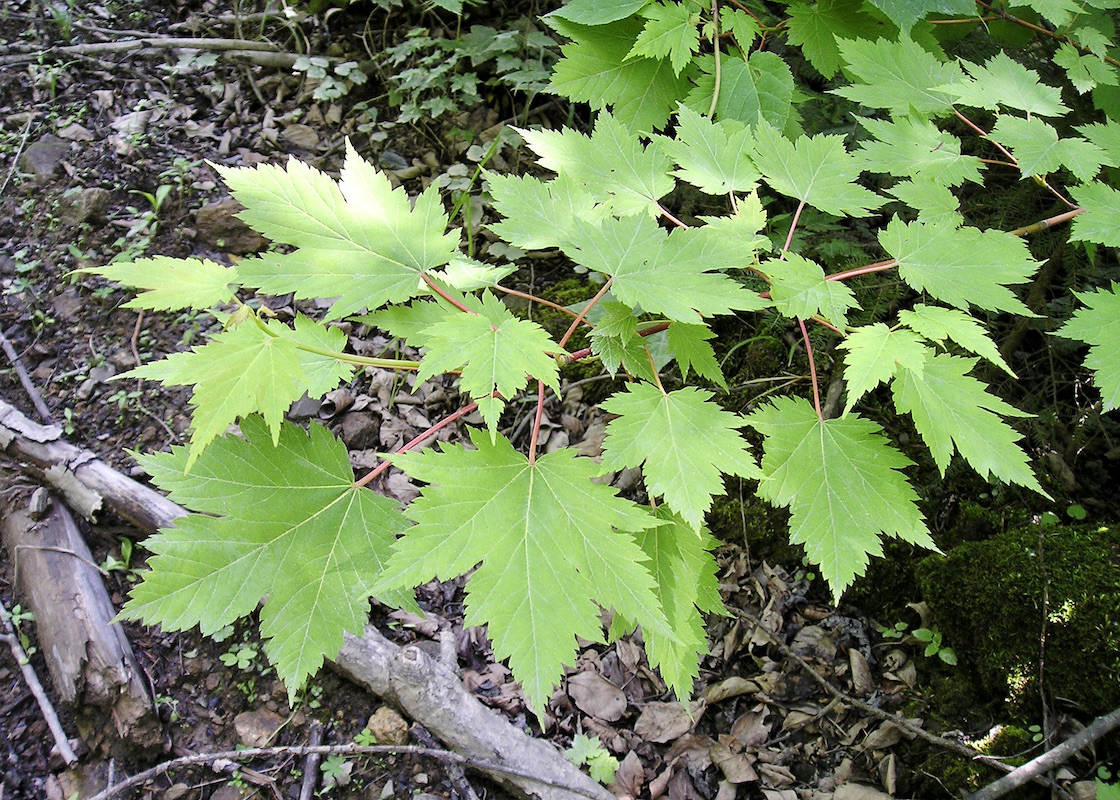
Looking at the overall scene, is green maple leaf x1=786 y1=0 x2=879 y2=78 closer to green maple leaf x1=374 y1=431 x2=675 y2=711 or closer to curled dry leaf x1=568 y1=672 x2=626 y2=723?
green maple leaf x1=374 y1=431 x2=675 y2=711

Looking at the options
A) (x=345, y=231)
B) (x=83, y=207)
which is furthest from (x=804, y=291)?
(x=83, y=207)

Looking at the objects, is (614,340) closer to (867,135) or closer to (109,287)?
(867,135)

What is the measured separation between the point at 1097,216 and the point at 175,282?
2009 mm

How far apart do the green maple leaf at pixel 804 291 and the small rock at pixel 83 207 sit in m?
3.10

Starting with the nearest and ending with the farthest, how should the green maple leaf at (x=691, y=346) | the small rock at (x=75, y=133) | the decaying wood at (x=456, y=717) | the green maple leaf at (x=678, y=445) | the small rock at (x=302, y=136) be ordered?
the green maple leaf at (x=678, y=445), the green maple leaf at (x=691, y=346), the decaying wood at (x=456, y=717), the small rock at (x=75, y=133), the small rock at (x=302, y=136)

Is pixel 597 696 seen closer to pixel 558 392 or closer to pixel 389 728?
pixel 389 728

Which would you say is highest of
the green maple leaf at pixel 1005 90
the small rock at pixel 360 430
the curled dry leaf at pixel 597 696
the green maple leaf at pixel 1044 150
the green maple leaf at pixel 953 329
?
the green maple leaf at pixel 1005 90

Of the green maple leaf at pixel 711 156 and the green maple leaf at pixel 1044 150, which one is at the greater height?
the green maple leaf at pixel 1044 150

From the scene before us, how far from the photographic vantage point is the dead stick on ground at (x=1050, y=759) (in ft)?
5.67

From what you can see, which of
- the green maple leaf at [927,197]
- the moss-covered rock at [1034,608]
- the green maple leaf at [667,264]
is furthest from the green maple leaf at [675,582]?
the moss-covered rock at [1034,608]

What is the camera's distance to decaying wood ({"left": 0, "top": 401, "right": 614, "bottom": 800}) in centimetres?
196

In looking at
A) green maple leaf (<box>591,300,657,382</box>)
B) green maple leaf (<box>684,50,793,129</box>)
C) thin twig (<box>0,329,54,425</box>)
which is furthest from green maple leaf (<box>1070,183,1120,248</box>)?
thin twig (<box>0,329,54,425</box>)

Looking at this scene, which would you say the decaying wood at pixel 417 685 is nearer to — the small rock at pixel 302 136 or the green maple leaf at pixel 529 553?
the green maple leaf at pixel 529 553

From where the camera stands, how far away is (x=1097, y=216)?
5.29 feet
